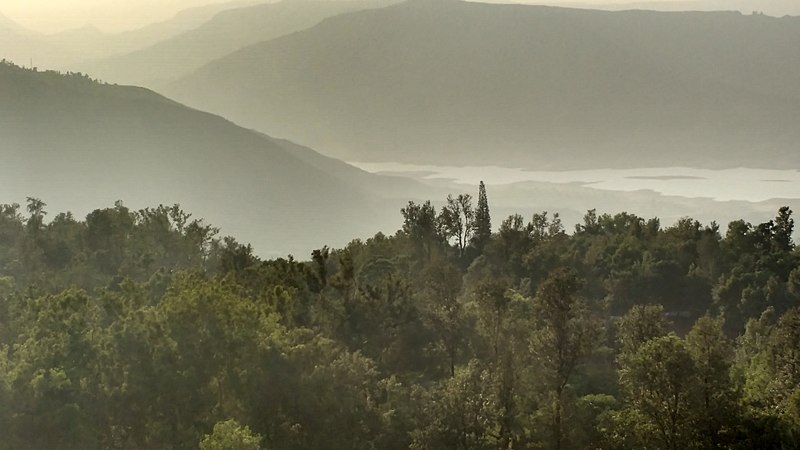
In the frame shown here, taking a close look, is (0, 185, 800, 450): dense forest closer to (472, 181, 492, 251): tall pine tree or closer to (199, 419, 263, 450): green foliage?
(199, 419, 263, 450): green foliage

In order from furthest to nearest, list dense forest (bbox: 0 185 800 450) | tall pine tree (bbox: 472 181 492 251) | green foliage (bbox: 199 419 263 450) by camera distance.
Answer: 1. tall pine tree (bbox: 472 181 492 251)
2. dense forest (bbox: 0 185 800 450)
3. green foliage (bbox: 199 419 263 450)

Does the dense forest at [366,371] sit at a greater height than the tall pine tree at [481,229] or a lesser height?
lesser

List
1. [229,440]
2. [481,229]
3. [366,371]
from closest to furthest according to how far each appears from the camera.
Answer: [229,440] < [366,371] < [481,229]

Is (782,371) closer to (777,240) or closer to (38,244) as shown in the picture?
(777,240)

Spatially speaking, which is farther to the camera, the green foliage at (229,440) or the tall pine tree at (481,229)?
the tall pine tree at (481,229)

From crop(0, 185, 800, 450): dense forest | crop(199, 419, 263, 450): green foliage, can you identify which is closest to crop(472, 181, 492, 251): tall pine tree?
crop(0, 185, 800, 450): dense forest

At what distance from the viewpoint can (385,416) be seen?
29.5m

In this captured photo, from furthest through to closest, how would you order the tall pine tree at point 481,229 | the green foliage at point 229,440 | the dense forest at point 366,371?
the tall pine tree at point 481,229
the dense forest at point 366,371
the green foliage at point 229,440

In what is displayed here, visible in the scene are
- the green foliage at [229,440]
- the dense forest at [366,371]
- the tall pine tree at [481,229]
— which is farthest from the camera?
the tall pine tree at [481,229]

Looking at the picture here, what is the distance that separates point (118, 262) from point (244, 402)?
116ft

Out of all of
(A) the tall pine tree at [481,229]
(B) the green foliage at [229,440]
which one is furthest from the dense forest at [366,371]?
(A) the tall pine tree at [481,229]

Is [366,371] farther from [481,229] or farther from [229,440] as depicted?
[481,229]

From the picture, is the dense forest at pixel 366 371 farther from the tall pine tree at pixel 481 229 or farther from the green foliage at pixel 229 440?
the tall pine tree at pixel 481 229

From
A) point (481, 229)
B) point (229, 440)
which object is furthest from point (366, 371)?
point (481, 229)
